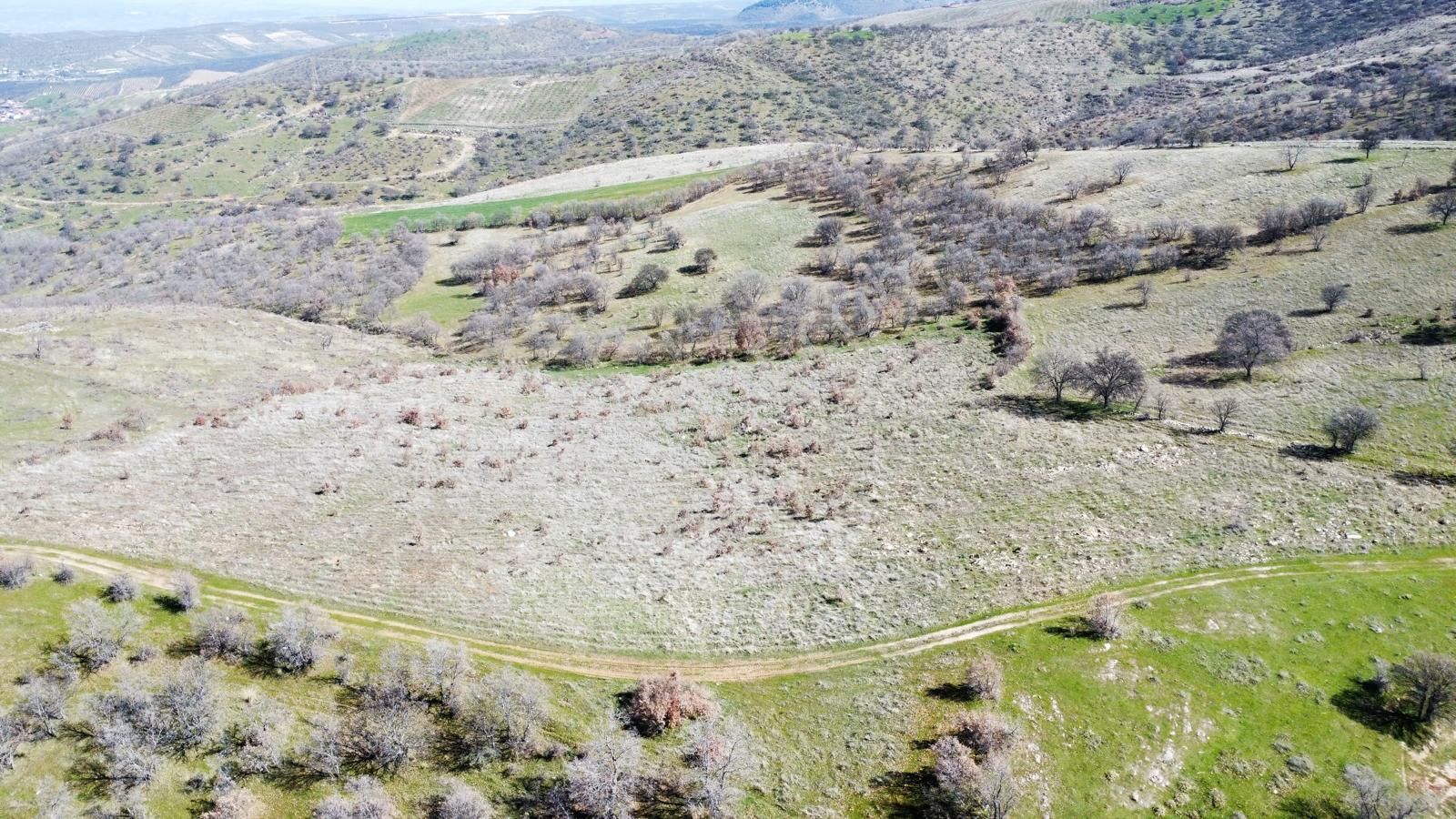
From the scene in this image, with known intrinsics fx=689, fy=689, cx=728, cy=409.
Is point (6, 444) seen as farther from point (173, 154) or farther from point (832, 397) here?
point (173, 154)

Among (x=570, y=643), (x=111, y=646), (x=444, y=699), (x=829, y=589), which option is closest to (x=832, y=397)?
(x=829, y=589)

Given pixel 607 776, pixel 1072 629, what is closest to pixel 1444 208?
pixel 1072 629

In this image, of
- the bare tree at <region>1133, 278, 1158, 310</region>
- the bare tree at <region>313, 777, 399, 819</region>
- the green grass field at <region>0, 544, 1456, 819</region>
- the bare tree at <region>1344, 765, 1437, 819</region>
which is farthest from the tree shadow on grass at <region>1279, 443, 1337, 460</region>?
the bare tree at <region>313, 777, 399, 819</region>

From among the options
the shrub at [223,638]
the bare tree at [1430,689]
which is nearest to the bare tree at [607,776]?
the shrub at [223,638]

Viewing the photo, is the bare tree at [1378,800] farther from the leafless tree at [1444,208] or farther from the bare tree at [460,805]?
the leafless tree at [1444,208]

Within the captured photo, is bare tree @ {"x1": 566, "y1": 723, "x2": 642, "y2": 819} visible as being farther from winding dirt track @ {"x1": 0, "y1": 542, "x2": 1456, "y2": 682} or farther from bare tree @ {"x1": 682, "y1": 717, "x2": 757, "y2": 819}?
winding dirt track @ {"x1": 0, "y1": 542, "x2": 1456, "y2": 682}
